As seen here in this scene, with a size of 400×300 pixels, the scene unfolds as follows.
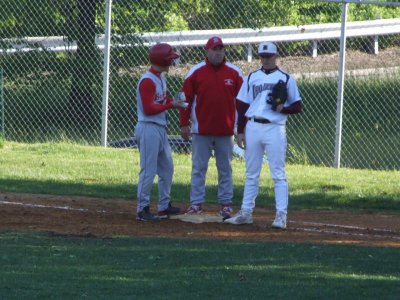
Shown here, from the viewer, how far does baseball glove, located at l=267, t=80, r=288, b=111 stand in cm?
1047

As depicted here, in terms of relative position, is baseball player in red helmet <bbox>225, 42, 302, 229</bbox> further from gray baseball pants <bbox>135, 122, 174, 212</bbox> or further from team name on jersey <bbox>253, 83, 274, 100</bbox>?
gray baseball pants <bbox>135, 122, 174, 212</bbox>

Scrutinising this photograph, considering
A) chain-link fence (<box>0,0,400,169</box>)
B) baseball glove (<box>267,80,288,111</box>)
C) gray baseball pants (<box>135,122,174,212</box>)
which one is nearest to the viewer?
baseball glove (<box>267,80,288,111</box>)

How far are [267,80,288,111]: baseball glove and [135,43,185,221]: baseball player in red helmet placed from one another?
34.1 inches

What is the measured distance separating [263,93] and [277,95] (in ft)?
0.55

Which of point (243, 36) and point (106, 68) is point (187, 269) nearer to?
point (106, 68)

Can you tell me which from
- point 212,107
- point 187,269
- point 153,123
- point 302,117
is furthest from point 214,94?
point 302,117

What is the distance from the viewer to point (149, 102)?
10.7m

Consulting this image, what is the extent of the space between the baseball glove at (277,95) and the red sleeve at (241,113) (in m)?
0.29

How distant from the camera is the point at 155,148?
10891mm

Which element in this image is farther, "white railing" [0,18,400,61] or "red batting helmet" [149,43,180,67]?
"white railing" [0,18,400,61]

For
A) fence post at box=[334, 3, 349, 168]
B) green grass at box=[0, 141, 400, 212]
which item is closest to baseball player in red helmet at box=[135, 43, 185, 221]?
green grass at box=[0, 141, 400, 212]

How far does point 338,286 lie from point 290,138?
9560 mm

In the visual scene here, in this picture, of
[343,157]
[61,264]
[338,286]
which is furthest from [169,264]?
[343,157]

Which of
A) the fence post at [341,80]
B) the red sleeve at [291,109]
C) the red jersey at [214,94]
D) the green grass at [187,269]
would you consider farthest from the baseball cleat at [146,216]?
the fence post at [341,80]
